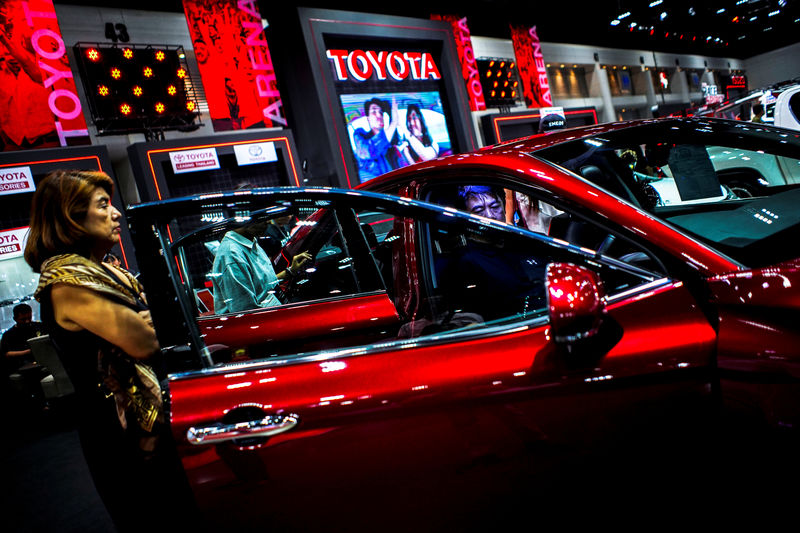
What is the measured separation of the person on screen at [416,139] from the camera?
9.23 meters

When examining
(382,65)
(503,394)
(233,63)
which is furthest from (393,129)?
(503,394)

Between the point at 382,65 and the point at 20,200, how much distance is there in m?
5.98

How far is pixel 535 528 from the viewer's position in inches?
42.8

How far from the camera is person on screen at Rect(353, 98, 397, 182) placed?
843 centimetres

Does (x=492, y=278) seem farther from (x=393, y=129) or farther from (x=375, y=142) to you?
(x=393, y=129)

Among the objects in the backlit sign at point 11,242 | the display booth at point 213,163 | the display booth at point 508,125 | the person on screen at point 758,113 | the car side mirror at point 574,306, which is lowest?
the car side mirror at point 574,306

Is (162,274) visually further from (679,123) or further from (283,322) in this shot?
(679,123)

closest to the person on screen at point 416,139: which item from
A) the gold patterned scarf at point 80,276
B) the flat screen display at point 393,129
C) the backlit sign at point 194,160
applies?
the flat screen display at point 393,129

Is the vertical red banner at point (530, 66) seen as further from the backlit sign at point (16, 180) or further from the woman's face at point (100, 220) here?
the woman's face at point (100, 220)

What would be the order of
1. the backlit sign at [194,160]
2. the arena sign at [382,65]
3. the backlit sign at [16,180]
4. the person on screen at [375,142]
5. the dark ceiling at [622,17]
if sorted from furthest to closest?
the dark ceiling at [622,17] < the arena sign at [382,65] < the person on screen at [375,142] < the backlit sign at [194,160] < the backlit sign at [16,180]

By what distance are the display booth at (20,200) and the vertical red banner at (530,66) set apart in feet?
31.4

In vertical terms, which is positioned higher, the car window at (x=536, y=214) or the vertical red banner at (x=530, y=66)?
the vertical red banner at (x=530, y=66)

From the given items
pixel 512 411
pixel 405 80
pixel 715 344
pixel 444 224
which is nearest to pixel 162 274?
pixel 444 224

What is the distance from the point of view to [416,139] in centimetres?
939
